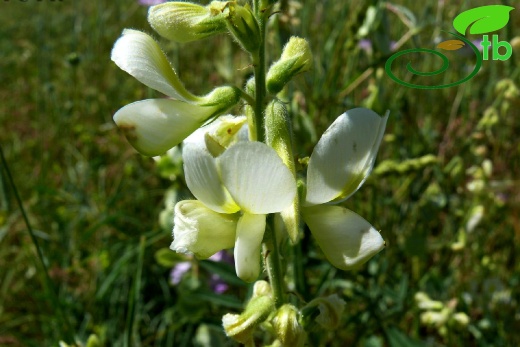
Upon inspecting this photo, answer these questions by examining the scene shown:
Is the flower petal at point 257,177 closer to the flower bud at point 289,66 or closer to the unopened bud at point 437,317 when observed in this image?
the flower bud at point 289,66

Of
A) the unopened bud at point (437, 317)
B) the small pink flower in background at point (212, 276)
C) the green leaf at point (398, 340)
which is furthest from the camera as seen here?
the small pink flower in background at point (212, 276)

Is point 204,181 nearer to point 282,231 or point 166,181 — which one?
point 282,231

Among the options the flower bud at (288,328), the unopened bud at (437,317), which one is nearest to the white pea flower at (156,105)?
the flower bud at (288,328)

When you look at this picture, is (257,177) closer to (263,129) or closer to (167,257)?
(263,129)

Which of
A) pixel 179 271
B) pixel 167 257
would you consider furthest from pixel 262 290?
pixel 179 271

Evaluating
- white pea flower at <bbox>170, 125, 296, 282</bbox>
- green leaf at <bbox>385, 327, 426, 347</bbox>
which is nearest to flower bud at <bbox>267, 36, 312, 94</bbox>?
white pea flower at <bbox>170, 125, 296, 282</bbox>

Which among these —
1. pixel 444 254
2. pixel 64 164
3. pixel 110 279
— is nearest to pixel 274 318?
pixel 110 279
